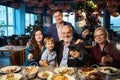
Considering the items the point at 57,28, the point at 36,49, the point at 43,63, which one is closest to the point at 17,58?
the point at 36,49

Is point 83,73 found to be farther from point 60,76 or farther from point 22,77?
point 22,77

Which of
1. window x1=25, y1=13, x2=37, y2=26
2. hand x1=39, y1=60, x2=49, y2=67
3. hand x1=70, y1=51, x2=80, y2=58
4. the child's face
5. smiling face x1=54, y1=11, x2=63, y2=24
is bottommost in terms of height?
hand x1=39, y1=60, x2=49, y2=67

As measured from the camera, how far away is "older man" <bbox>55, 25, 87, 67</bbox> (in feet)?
8.48

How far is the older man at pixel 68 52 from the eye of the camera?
2.59 metres

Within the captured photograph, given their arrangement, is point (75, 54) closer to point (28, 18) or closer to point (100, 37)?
point (100, 37)

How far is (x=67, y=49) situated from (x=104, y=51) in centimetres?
49

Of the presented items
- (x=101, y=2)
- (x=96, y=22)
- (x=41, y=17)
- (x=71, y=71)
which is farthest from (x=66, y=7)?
(x=71, y=71)

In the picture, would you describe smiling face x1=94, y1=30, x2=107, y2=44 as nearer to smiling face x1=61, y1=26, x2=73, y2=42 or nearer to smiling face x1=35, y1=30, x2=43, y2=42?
smiling face x1=61, y1=26, x2=73, y2=42

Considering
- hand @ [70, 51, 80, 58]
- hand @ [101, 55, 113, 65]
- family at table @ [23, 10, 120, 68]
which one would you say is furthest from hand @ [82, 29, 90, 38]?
hand @ [101, 55, 113, 65]

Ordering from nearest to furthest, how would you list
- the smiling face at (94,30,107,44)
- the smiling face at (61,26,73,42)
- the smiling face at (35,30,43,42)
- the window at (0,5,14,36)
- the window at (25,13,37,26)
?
the smiling face at (94,30,107,44), the smiling face at (61,26,73,42), the smiling face at (35,30,43,42), the window at (0,5,14,36), the window at (25,13,37,26)

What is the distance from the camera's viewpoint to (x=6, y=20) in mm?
10367

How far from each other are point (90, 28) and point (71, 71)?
41.4 inches

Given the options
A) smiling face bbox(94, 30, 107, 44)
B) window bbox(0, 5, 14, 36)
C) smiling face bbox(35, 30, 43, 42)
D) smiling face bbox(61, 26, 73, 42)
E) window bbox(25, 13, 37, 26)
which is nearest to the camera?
smiling face bbox(94, 30, 107, 44)

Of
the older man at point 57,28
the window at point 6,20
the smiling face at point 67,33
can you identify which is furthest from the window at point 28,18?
the smiling face at point 67,33
